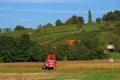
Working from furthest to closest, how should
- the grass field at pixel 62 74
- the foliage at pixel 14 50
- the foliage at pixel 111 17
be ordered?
the foliage at pixel 111 17, the foliage at pixel 14 50, the grass field at pixel 62 74

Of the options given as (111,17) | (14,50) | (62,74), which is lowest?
(62,74)

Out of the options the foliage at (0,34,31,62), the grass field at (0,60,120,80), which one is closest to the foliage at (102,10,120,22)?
the foliage at (0,34,31,62)

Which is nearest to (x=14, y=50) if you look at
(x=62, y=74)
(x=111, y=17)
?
(x=62, y=74)

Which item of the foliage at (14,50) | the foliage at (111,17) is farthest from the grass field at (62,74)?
the foliage at (111,17)

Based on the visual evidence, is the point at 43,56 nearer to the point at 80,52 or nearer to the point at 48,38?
the point at 80,52

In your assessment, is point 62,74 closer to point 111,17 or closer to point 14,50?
point 14,50

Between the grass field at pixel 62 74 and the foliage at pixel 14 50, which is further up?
the foliage at pixel 14 50

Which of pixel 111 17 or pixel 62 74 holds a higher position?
pixel 111 17

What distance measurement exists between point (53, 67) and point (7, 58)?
23719 millimetres

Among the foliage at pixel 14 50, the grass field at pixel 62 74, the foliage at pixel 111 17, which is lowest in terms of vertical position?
the grass field at pixel 62 74

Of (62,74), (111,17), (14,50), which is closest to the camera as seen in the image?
(62,74)

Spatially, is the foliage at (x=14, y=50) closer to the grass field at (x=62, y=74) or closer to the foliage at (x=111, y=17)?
the grass field at (x=62, y=74)

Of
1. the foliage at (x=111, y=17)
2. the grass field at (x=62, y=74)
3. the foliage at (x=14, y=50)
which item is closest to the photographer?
the grass field at (x=62, y=74)

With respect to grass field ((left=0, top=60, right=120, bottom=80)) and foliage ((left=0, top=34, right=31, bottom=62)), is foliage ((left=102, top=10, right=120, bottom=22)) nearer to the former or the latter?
foliage ((left=0, top=34, right=31, bottom=62))
